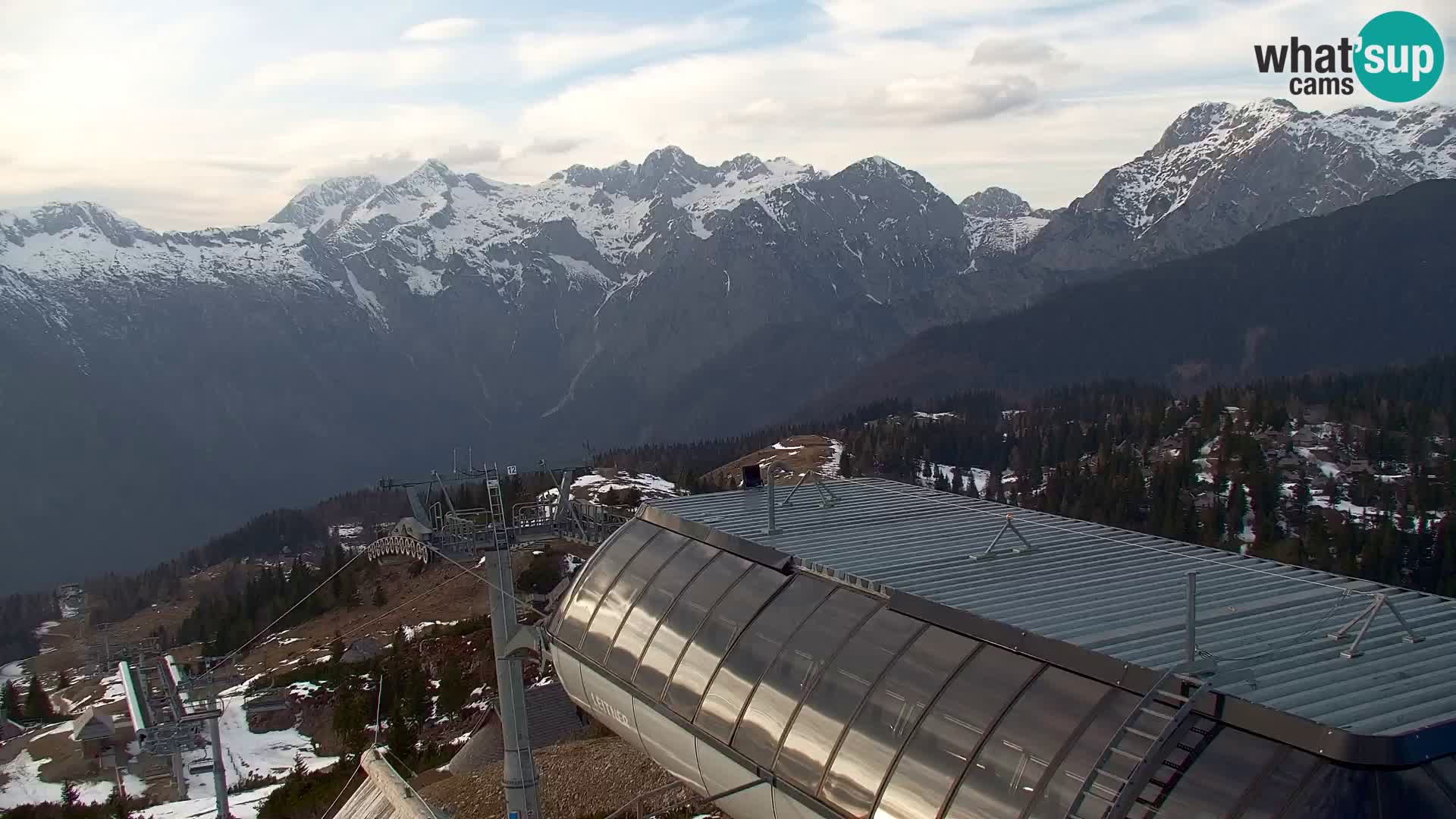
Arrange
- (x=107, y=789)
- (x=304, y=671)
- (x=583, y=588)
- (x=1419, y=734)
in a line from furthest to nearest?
1. (x=304, y=671)
2. (x=107, y=789)
3. (x=583, y=588)
4. (x=1419, y=734)

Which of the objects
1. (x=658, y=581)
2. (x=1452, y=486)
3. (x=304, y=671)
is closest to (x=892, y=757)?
(x=658, y=581)

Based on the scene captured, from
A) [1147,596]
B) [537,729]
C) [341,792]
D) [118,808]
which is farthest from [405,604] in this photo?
[1147,596]

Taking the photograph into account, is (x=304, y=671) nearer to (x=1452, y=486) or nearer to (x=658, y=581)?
(x=658, y=581)

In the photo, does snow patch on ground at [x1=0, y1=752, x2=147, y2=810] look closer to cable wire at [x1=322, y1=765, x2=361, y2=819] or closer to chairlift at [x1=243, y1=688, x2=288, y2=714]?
chairlift at [x1=243, y1=688, x2=288, y2=714]

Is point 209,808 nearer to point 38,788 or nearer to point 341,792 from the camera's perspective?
point 341,792

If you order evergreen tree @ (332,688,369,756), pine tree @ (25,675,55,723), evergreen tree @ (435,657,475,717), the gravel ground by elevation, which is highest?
the gravel ground

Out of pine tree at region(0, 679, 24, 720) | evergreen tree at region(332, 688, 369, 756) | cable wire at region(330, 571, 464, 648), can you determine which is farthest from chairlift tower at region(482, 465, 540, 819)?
pine tree at region(0, 679, 24, 720)
